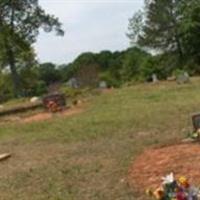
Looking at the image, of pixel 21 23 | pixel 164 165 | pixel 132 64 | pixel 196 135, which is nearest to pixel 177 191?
pixel 164 165

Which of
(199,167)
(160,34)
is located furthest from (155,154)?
(160,34)

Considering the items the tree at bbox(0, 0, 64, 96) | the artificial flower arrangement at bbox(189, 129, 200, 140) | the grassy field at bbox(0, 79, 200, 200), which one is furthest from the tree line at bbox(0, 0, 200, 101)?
the artificial flower arrangement at bbox(189, 129, 200, 140)

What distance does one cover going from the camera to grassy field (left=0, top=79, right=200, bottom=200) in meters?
9.64

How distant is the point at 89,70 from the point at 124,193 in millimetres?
28784

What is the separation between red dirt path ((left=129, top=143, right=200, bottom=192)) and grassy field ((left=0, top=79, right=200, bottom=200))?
185 mm

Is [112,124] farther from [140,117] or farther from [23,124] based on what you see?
[23,124]

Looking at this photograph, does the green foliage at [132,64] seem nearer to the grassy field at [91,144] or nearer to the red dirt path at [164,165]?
the grassy field at [91,144]

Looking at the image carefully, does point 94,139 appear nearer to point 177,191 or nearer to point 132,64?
point 177,191

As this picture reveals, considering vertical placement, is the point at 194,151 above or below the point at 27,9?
below

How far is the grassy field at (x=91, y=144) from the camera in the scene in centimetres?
964

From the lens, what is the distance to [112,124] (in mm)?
16578

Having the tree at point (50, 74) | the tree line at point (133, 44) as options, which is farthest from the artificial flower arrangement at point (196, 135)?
the tree at point (50, 74)

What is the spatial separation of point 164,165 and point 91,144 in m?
4.00

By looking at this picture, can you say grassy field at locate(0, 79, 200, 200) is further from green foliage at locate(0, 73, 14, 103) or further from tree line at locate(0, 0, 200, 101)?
green foliage at locate(0, 73, 14, 103)
